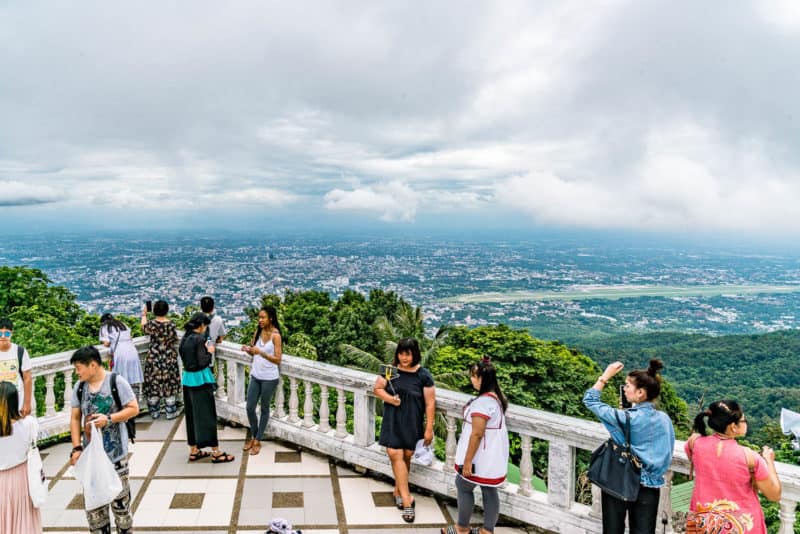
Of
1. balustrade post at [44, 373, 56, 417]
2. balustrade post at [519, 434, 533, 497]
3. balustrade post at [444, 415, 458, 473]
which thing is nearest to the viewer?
balustrade post at [519, 434, 533, 497]

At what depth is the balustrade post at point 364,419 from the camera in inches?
210

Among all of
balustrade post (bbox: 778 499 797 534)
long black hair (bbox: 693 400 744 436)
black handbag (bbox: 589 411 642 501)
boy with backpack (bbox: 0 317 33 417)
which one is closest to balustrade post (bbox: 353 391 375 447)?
black handbag (bbox: 589 411 642 501)

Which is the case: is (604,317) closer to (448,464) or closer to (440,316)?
(440,316)

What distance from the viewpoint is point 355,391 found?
535 centimetres

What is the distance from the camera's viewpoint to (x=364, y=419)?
5.34m

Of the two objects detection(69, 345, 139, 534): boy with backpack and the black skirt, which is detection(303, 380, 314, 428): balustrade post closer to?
the black skirt

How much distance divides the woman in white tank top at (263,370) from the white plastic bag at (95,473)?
221 cm

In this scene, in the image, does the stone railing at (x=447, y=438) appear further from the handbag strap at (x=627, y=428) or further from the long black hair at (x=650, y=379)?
the long black hair at (x=650, y=379)

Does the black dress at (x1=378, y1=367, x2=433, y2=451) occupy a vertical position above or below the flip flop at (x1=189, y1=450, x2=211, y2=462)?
above

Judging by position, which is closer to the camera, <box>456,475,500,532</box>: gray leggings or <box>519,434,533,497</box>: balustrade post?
<box>456,475,500,532</box>: gray leggings

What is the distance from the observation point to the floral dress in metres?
6.52

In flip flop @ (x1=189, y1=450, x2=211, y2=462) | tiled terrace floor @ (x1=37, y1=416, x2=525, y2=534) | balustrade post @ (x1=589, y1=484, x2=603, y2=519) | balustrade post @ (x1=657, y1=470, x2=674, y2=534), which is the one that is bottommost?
tiled terrace floor @ (x1=37, y1=416, x2=525, y2=534)

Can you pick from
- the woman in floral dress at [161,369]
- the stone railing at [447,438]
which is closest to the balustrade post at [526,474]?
the stone railing at [447,438]

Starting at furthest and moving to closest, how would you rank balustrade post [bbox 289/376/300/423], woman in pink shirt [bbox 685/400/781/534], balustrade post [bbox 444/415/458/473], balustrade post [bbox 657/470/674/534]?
balustrade post [bbox 289/376/300/423]
balustrade post [bbox 444/415/458/473]
balustrade post [bbox 657/470/674/534]
woman in pink shirt [bbox 685/400/781/534]
